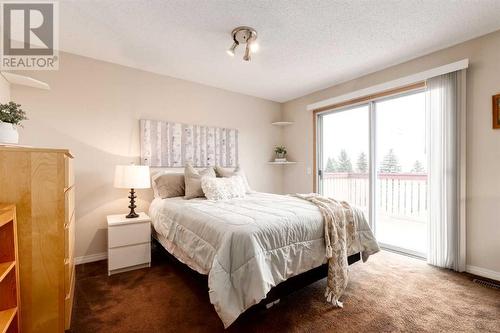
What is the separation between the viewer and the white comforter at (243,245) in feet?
4.83

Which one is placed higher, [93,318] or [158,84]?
[158,84]

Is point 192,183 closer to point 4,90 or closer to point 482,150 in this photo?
point 4,90

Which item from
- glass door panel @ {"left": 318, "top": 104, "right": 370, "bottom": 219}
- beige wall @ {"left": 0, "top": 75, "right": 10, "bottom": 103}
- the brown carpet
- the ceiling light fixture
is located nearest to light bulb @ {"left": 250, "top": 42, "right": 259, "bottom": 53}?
the ceiling light fixture

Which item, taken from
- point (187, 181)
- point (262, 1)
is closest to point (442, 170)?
point (262, 1)

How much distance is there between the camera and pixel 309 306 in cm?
188

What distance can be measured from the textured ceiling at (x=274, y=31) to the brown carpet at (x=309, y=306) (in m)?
2.34

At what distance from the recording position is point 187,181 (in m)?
2.98

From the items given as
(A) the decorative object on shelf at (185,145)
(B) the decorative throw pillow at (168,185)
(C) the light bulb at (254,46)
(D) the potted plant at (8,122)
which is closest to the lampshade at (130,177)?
(B) the decorative throw pillow at (168,185)

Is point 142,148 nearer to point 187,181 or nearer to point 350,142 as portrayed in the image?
point 187,181

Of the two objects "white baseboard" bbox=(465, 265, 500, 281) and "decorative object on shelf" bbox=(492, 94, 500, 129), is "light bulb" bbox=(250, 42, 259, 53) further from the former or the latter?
"white baseboard" bbox=(465, 265, 500, 281)

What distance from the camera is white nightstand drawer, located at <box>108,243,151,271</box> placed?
2.46m

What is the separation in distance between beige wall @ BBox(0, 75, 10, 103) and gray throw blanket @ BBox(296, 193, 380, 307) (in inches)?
127

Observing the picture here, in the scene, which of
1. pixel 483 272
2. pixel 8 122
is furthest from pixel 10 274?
pixel 483 272

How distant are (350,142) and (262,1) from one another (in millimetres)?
2665
